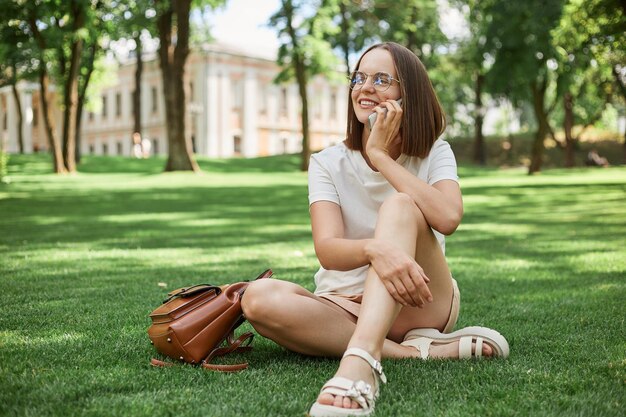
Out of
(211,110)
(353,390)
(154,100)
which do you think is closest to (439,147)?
(353,390)

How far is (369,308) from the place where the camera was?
3.21 metres

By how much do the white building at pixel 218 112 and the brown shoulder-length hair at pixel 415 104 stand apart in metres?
47.1

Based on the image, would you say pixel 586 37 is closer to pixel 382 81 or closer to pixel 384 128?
pixel 382 81

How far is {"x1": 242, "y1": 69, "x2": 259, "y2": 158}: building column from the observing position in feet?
193

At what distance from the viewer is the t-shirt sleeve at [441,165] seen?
374 cm

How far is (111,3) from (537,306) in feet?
83.6

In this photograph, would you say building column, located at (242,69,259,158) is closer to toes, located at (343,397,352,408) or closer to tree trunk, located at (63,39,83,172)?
tree trunk, located at (63,39,83,172)

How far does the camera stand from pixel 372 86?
12.4 ft

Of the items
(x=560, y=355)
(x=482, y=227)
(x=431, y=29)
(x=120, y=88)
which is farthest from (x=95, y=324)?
(x=120, y=88)

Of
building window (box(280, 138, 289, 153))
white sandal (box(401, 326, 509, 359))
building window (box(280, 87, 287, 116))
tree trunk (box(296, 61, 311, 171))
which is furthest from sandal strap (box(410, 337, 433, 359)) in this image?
building window (box(280, 138, 289, 153))

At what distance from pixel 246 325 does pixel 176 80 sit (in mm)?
20982

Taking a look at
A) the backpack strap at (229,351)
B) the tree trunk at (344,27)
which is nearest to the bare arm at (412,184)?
the backpack strap at (229,351)

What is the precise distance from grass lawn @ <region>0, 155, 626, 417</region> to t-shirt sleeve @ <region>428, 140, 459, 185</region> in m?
0.95

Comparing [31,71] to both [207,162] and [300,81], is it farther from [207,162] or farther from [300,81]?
[300,81]
